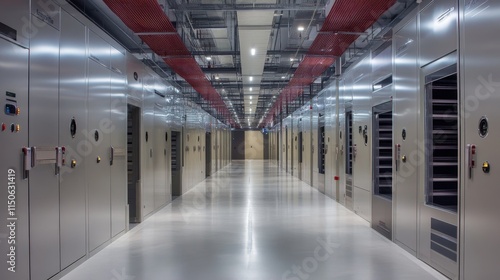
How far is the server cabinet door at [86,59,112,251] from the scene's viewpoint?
4.98 meters

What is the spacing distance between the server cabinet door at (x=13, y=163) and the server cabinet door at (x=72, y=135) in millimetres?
750

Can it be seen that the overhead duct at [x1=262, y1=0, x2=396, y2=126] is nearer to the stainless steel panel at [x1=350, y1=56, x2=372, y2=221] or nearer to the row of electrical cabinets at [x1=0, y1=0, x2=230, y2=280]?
the stainless steel panel at [x1=350, y1=56, x2=372, y2=221]

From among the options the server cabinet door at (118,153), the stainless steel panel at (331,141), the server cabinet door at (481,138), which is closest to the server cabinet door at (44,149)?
the server cabinet door at (118,153)

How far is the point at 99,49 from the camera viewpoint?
524cm

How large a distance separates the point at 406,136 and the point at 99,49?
4181 mm

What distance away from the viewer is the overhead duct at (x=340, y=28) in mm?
5133

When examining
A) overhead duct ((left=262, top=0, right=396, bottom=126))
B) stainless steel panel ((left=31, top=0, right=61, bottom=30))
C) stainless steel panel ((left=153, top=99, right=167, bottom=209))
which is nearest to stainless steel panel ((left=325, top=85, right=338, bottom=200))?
overhead duct ((left=262, top=0, right=396, bottom=126))

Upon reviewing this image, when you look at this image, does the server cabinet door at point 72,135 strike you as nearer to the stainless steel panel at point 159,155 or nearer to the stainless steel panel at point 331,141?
the stainless steel panel at point 159,155

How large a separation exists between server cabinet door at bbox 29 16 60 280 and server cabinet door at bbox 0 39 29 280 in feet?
0.39

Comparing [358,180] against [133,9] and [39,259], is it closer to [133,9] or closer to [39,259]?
[133,9]

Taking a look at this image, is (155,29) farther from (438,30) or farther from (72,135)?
(438,30)

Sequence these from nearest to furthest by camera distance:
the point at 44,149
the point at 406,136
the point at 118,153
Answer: the point at 44,149 → the point at 406,136 → the point at 118,153

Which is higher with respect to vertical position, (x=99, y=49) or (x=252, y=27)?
(x=252, y=27)

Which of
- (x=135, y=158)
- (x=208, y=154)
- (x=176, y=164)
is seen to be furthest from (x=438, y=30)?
(x=208, y=154)
